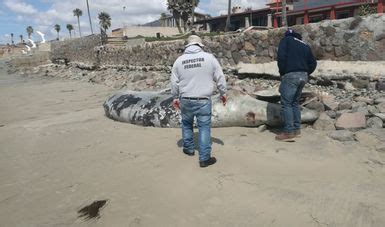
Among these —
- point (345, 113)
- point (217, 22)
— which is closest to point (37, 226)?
point (345, 113)

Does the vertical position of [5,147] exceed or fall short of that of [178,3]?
it falls short

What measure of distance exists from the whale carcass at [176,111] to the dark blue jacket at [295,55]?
1.02m

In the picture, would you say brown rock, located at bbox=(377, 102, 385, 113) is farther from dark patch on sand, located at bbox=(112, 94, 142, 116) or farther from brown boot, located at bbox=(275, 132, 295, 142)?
dark patch on sand, located at bbox=(112, 94, 142, 116)

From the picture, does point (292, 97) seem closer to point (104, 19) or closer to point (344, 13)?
point (344, 13)

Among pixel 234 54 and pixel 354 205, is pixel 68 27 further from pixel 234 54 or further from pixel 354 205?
pixel 354 205

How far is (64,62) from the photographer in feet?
127

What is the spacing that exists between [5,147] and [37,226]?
149 inches

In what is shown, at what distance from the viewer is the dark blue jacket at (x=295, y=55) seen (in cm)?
596

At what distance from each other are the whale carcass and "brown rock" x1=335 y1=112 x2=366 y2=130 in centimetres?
42

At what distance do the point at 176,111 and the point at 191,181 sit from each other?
309cm

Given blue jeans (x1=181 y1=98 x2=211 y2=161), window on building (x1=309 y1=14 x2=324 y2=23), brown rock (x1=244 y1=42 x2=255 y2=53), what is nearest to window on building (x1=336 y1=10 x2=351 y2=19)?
window on building (x1=309 y1=14 x2=324 y2=23)

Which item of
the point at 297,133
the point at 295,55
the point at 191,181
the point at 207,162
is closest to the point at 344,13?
the point at 295,55

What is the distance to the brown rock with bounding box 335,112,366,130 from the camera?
626 centimetres

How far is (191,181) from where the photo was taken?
4.61 metres
